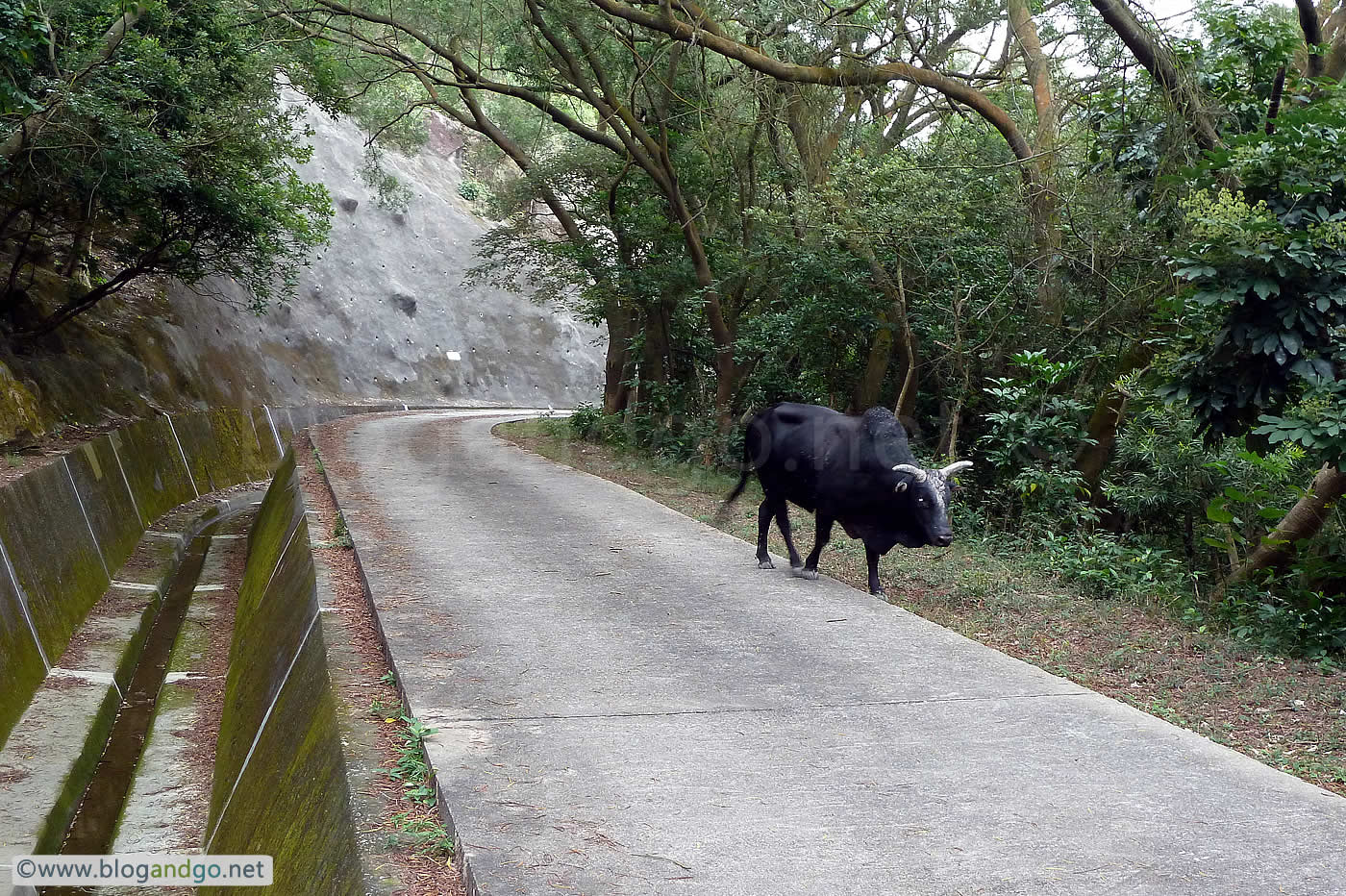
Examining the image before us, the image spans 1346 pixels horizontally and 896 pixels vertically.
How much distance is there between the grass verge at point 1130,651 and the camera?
19.8ft

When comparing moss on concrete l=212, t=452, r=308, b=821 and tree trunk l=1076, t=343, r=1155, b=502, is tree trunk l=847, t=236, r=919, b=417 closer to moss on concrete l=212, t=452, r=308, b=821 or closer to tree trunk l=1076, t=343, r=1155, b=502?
tree trunk l=1076, t=343, r=1155, b=502

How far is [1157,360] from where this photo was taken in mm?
8742

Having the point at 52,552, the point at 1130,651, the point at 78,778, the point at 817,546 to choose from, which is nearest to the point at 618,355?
the point at 52,552

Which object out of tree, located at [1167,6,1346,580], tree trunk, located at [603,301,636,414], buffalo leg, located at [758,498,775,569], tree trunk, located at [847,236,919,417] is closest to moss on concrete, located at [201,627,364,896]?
buffalo leg, located at [758,498,775,569]

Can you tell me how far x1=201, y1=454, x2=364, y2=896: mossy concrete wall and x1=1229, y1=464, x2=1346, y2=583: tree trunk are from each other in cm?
678

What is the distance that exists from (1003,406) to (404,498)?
6.75 m

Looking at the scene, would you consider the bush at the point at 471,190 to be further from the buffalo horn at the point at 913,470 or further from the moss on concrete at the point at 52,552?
the buffalo horn at the point at 913,470

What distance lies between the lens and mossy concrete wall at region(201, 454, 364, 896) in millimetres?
4652

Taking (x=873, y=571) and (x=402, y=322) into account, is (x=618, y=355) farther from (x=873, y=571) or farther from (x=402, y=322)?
(x=402, y=322)

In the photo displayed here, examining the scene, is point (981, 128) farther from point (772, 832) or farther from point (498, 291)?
point (498, 291)

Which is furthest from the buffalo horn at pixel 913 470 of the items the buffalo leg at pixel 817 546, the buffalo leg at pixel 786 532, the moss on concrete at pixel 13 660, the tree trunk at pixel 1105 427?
the moss on concrete at pixel 13 660

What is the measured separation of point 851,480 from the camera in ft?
29.2

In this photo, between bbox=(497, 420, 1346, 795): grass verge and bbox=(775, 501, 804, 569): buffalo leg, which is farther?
bbox=(775, 501, 804, 569): buffalo leg

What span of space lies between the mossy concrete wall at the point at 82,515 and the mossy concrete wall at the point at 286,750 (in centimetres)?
147
